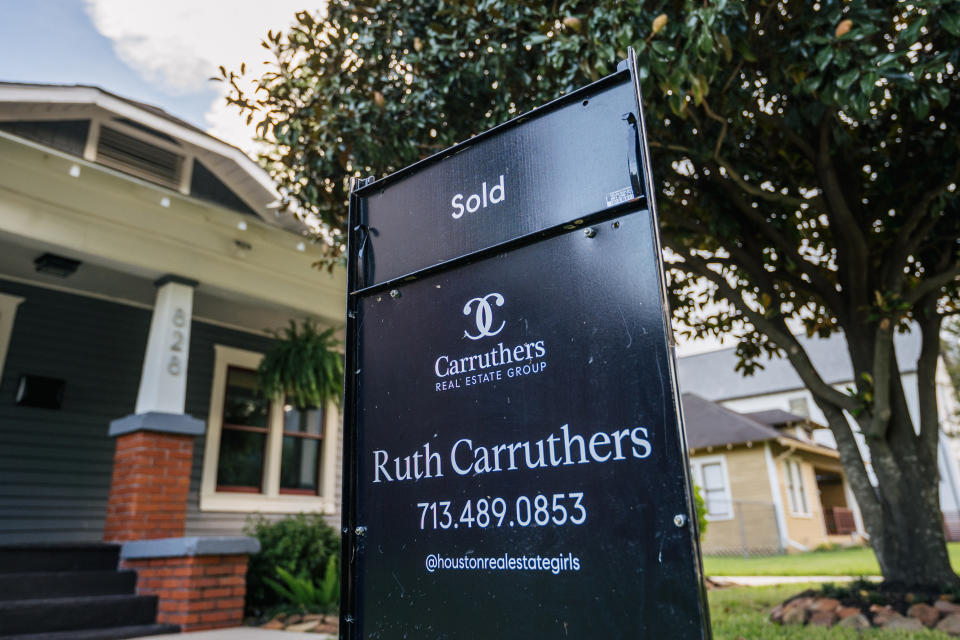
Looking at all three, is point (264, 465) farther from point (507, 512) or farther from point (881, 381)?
point (507, 512)

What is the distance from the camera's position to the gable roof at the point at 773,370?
2905 cm

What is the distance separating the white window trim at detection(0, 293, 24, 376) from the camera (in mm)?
6848

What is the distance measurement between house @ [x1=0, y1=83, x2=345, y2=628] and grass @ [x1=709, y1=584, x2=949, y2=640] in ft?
14.2

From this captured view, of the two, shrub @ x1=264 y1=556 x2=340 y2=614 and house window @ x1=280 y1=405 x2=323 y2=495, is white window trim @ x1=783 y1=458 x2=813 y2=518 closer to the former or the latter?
house window @ x1=280 y1=405 x2=323 y2=495

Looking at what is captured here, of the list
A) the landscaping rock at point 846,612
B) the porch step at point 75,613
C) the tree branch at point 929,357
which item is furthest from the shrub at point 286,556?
the tree branch at point 929,357

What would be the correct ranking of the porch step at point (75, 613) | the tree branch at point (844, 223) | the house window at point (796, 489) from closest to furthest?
the porch step at point (75, 613) < the tree branch at point (844, 223) < the house window at point (796, 489)

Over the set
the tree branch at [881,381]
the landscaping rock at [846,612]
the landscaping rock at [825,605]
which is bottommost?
the landscaping rock at [846,612]

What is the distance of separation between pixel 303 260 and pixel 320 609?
3.95 m

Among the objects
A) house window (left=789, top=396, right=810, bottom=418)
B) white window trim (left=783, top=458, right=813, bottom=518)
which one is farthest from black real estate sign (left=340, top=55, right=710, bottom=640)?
house window (left=789, top=396, right=810, bottom=418)

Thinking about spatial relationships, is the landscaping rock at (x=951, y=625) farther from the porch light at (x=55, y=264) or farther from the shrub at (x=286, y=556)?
the porch light at (x=55, y=264)

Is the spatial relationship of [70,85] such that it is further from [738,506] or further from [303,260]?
[738,506]

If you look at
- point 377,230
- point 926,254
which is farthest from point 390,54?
point 926,254

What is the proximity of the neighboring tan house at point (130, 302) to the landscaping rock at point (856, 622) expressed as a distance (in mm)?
5799

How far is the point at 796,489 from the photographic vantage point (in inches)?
812
